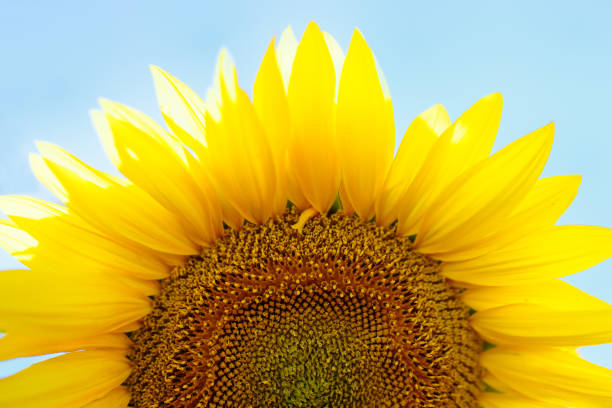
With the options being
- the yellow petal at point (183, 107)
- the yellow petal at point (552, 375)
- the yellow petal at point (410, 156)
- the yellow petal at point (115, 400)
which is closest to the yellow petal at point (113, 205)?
the yellow petal at point (183, 107)

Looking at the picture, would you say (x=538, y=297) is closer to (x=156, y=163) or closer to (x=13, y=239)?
(x=156, y=163)

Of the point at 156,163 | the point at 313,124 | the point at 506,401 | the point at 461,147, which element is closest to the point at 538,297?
the point at 506,401

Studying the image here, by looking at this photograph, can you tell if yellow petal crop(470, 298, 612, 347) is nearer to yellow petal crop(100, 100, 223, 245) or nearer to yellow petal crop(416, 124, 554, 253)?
yellow petal crop(416, 124, 554, 253)

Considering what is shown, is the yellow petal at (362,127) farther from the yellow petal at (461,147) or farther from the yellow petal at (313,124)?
the yellow petal at (461,147)

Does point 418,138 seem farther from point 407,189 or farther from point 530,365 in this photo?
point 530,365

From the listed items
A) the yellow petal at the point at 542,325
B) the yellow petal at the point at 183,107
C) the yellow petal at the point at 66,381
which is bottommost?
the yellow petal at the point at 66,381

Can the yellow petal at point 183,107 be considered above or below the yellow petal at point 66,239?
above

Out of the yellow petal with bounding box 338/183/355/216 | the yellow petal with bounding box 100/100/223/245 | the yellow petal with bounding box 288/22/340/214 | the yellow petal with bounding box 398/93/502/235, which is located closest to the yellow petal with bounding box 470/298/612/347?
the yellow petal with bounding box 398/93/502/235

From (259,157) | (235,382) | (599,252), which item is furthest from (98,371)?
(599,252)
